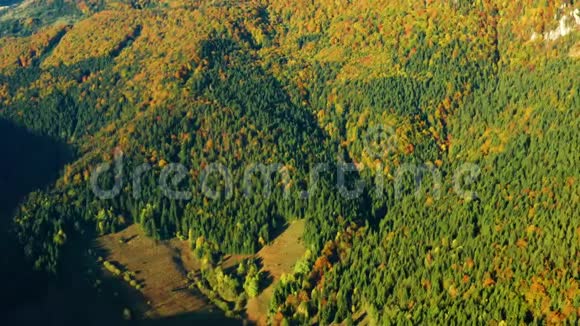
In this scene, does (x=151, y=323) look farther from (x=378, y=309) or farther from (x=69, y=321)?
(x=378, y=309)

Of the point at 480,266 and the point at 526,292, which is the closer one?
the point at 526,292

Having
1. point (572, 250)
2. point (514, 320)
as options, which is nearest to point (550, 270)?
point (572, 250)

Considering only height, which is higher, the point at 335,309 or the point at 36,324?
the point at 36,324

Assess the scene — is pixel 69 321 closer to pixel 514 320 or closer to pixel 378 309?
pixel 378 309

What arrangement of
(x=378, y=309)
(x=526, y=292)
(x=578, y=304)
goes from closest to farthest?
(x=578, y=304) → (x=526, y=292) → (x=378, y=309)

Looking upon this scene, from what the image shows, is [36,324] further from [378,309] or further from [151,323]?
[378,309]

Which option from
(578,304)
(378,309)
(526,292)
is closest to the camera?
(578,304)

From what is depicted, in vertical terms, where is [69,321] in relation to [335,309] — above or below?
above

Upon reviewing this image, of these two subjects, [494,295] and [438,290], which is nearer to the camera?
[494,295]

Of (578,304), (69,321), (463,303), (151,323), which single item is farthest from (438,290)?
(69,321)
